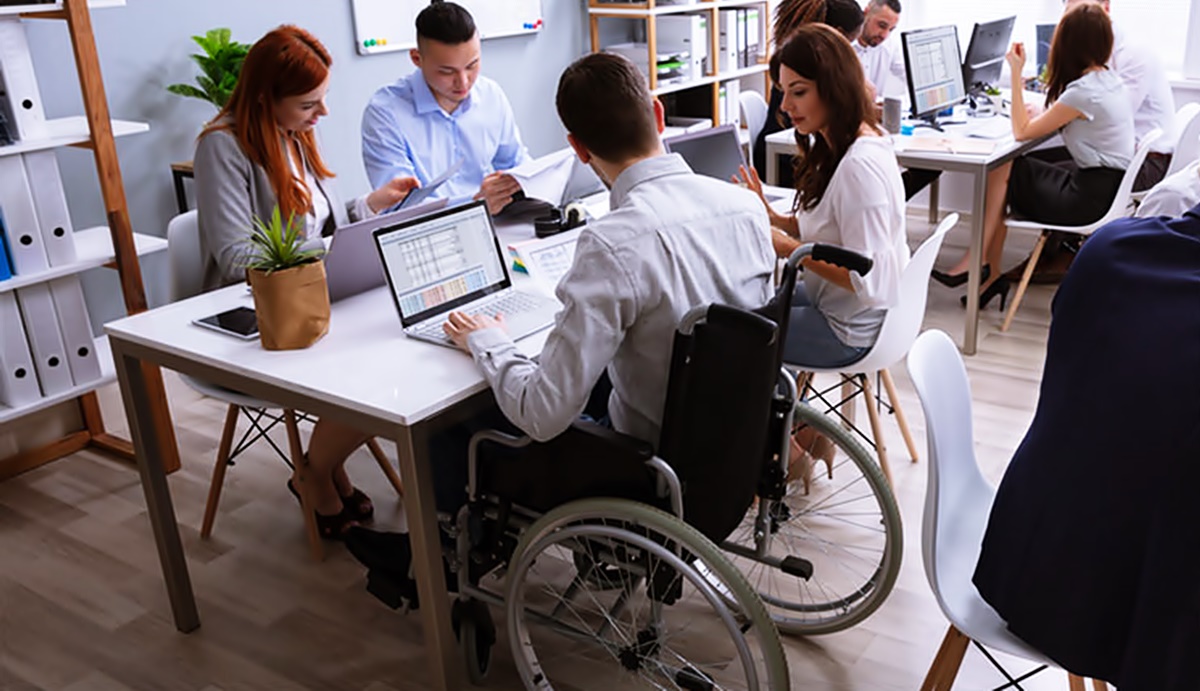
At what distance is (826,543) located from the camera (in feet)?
8.59

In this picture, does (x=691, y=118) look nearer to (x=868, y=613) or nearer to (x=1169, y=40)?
(x=1169, y=40)

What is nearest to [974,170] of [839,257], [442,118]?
[442,118]

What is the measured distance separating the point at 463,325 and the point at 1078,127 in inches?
110

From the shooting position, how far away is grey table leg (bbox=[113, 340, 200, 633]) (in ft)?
7.17

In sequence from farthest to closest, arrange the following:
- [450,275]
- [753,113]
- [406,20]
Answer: [406,20] < [753,113] < [450,275]

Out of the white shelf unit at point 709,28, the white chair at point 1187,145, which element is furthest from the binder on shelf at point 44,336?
the white chair at point 1187,145

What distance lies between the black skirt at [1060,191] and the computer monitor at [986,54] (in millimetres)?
857

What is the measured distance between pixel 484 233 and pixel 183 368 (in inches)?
25.4

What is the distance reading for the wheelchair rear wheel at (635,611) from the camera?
1.72 m

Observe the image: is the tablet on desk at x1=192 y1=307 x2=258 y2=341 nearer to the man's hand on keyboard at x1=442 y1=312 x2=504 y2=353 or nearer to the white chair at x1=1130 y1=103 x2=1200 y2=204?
Result: the man's hand on keyboard at x1=442 y1=312 x2=504 y2=353

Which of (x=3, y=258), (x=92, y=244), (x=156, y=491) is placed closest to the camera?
(x=156, y=491)

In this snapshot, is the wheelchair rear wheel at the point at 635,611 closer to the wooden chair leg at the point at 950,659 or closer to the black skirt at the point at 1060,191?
the wooden chair leg at the point at 950,659

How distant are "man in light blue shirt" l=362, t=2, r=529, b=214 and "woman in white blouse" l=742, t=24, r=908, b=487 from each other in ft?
3.08

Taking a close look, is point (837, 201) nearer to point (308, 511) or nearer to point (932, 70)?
point (308, 511)
